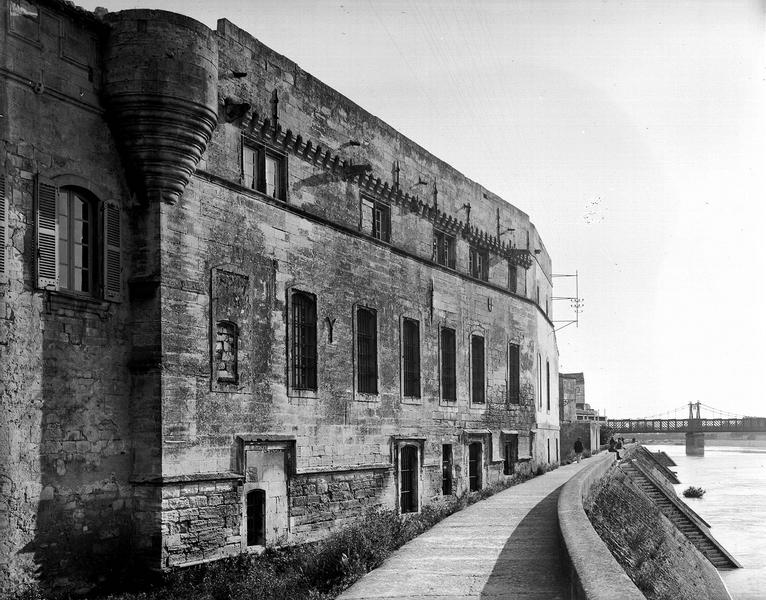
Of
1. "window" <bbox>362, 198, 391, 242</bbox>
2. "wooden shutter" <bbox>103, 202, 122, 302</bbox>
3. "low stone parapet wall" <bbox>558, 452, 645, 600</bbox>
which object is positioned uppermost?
"window" <bbox>362, 198, 391, 242</bbox>

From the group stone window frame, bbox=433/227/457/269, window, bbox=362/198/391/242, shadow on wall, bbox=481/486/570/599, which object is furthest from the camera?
stone window frame, bbox=433/227/457/269

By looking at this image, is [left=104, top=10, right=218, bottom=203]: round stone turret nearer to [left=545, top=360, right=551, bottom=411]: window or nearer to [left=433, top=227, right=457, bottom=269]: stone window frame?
[left=433, top=227, right=457, bottom=269]: stone window frame

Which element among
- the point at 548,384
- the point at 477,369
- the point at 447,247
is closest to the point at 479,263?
the point at 447,247

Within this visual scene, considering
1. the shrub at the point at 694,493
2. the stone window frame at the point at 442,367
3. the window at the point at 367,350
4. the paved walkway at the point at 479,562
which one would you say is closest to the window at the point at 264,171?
the window at the point at 367,350

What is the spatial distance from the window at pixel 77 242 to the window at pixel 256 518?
15.2ft

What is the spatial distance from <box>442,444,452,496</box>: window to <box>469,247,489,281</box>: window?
18.9 ft

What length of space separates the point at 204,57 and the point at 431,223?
36.1 feet

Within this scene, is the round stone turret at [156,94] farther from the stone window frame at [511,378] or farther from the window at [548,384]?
the window at [548,384]

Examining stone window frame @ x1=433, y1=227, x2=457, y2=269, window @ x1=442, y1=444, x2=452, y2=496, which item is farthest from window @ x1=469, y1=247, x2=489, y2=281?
window @ x1=442, y1=444, x2=452, y2=496

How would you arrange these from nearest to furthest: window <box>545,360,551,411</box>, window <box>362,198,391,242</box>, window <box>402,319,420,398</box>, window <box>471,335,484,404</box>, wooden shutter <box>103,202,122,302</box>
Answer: wooden shutter <box>103,202,122,302</box> → window <box>362,198,391,242</box> → window <box>402,319,420,398</box> → window <box>471,335,484,404</box> → window <box>545,360,551,411</box>

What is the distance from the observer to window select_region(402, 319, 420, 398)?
22609mm

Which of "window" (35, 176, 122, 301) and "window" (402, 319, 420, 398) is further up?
"window" (35, 176, 122, 301)

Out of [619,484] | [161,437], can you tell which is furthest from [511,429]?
[161,437]

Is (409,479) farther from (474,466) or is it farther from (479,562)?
(479,562)
